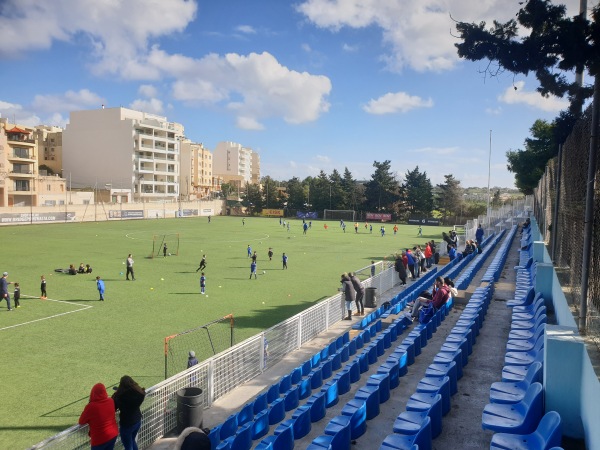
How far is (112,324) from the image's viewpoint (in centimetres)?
1555

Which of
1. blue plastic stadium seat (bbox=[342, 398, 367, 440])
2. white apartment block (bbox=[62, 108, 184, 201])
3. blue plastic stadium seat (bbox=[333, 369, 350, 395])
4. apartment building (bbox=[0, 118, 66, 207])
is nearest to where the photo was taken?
blue plastic stadium seat (bbox=[342, 398, 367, 440])

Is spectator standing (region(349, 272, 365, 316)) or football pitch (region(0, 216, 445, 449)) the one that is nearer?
football pitch (region(0, 216, 445, 449))

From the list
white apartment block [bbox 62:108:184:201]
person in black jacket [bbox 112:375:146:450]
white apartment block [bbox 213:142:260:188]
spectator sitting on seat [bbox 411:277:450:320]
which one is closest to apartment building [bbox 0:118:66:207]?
white apartment block [bbox 62:108:184:201]

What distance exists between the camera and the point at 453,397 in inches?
279

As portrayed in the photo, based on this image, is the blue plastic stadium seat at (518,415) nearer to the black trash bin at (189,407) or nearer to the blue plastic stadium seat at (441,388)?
the blue plastic stadium seat at (441,388)

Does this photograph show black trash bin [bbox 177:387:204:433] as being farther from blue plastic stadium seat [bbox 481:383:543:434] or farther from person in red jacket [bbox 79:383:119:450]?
blue plastic stadium seat [bbox 481:383:543:434]

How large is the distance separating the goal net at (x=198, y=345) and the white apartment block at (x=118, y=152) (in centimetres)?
7546

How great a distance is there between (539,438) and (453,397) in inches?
113

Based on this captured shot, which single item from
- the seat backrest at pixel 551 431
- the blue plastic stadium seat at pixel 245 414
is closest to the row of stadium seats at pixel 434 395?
the seat backrest at pixel 551 431

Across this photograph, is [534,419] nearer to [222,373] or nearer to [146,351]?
[222,373]

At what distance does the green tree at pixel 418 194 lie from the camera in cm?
8775

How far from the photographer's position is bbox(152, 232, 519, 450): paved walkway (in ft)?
20.1

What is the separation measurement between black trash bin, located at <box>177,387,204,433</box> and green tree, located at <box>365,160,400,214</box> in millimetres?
85633

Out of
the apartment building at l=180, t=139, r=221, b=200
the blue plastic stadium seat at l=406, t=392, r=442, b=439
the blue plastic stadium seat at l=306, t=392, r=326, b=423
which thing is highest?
the apartment building at l=180, t=139, r=221, b=200
